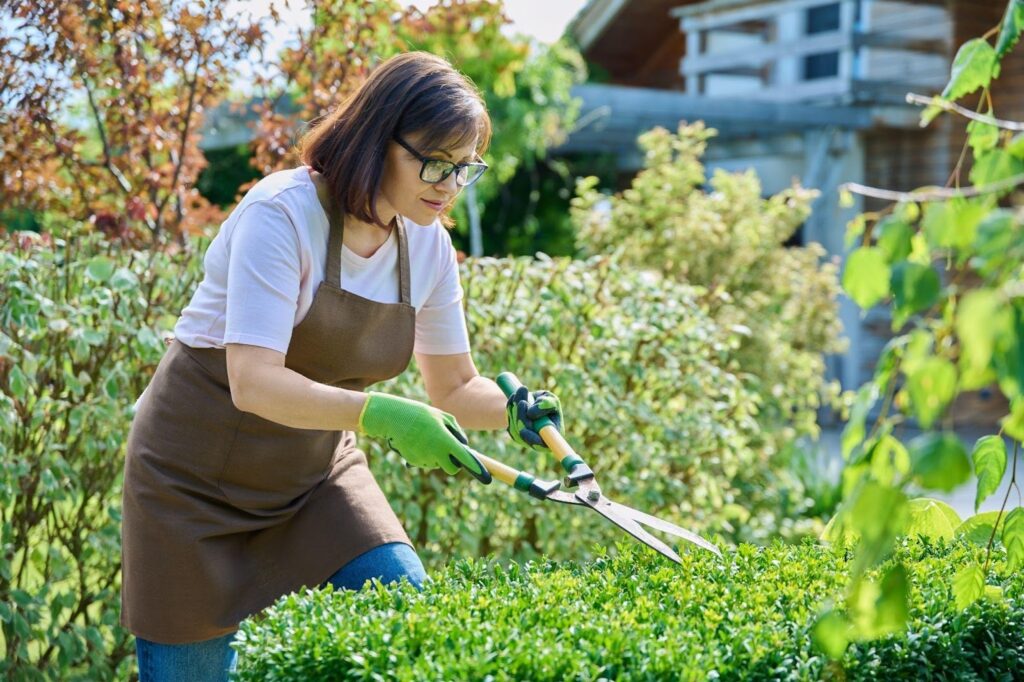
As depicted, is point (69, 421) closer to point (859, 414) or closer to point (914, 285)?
point (859, 414)

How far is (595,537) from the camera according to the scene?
164 inches

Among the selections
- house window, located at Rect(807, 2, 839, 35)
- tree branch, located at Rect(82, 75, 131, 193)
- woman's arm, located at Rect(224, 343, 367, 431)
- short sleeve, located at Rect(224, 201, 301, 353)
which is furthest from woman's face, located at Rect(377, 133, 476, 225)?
house window, located at Rect(807, 2, 839, 35)

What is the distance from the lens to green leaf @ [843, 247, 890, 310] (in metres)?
1.23

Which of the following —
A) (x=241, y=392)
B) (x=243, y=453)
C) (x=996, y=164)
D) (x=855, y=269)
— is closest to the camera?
(x=855, y=269)

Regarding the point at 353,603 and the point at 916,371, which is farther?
the point at 353,603

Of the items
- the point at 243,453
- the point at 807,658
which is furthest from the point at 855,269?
the point at 243,453

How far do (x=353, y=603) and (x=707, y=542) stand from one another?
75 cm

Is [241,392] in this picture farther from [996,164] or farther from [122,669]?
[122,669]

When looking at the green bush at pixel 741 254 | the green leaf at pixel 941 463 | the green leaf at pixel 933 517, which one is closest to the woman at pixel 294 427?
the green leaf at pixel 933 517

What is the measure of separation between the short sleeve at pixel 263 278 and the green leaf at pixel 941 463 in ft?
4.36

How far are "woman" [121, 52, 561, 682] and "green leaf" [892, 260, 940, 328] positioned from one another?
117 centimetres

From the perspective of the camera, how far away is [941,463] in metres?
1.07

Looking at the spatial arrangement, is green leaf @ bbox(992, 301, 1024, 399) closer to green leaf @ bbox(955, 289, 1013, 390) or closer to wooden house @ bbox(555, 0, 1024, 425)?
green leaf @ bbox(955, 289, 1013, 390)

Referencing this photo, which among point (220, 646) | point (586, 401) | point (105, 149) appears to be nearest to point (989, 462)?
point (220, 646)
